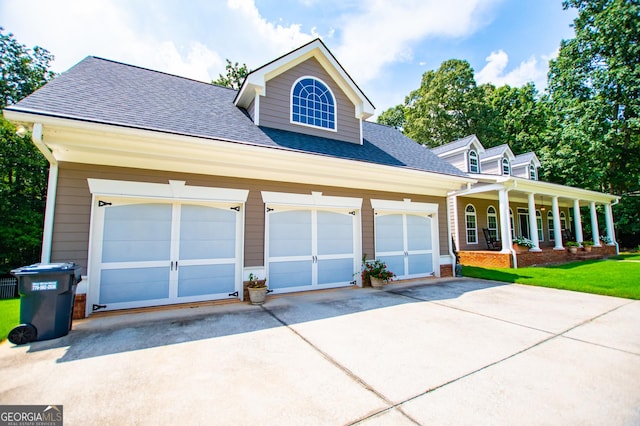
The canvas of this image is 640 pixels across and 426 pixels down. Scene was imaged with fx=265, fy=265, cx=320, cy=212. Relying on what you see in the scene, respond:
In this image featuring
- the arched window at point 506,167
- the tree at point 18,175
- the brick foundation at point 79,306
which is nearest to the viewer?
the brick foundation at point 79,306

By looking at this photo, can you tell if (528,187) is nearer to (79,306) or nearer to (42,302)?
(79,306)

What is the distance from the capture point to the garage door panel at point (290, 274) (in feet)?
21.8

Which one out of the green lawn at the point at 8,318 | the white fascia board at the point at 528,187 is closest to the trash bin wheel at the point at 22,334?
the green lawn at the point at 8,318

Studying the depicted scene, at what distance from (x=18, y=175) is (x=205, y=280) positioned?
1628 cm

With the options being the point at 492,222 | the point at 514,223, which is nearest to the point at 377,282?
the point at 492,222

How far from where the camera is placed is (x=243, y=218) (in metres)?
6.29

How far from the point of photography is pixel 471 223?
49.4 feet

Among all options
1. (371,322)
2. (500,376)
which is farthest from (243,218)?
(500,376)

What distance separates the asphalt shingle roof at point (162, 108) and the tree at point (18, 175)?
35.3 ft

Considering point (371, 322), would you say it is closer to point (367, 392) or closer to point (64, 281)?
point (367, 392)

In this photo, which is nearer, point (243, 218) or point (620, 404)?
point (620, 404)

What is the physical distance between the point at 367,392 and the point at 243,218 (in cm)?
464

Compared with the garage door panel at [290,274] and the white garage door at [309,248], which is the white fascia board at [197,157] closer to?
the white garage door at [309,248]

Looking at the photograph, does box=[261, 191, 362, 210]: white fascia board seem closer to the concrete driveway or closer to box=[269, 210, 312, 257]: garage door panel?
box=[269, 210, 312, 257]: garage door panel
